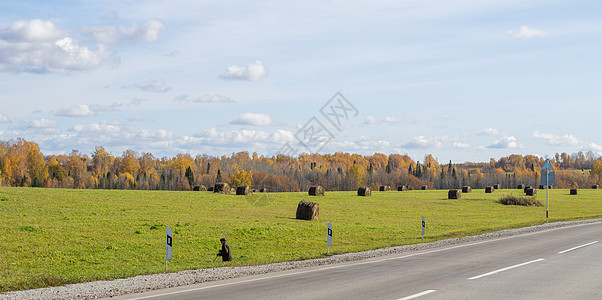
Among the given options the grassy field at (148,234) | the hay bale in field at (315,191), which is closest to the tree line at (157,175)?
the hay bale in field at (315,191)

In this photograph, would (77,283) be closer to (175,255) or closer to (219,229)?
(175,255)

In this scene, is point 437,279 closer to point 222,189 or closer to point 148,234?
point 148,234

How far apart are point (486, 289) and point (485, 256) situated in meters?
6.97

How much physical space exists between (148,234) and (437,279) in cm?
1692

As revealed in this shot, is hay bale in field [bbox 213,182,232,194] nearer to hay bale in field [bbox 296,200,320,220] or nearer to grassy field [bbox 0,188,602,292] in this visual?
grassy field [bbox 0,188,602,292]

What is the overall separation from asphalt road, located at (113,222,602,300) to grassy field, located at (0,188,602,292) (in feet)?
11.6

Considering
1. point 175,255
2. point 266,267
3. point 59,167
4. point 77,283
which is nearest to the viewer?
point 77,283

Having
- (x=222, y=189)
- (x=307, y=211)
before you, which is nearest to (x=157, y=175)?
(x=222, y=189)

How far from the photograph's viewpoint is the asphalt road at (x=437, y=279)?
465 inches

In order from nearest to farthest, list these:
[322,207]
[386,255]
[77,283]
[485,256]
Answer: [77,283]
[485,256]
[386,255]
[322,207]

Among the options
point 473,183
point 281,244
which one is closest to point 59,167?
point 473,183

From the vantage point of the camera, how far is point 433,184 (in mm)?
189500

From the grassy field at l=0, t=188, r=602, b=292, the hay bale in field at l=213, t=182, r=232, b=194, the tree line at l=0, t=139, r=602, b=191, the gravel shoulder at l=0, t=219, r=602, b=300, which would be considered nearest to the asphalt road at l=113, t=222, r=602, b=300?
the gravel shoulder at l=0, t=219, r=602, b=300

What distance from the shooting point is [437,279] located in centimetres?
1379
